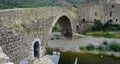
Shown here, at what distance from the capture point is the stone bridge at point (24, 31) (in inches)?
393

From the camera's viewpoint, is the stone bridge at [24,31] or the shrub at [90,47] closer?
the stone bridge at [24,31]

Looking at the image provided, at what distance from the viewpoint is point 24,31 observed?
463 inches

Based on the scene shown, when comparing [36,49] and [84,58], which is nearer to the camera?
[36,49]

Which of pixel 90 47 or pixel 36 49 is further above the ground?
pixel 36 49

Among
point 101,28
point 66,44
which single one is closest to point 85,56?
point 66,44

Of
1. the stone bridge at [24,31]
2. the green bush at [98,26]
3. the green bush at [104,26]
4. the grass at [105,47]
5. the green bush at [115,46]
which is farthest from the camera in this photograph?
the green bush at [98,26]

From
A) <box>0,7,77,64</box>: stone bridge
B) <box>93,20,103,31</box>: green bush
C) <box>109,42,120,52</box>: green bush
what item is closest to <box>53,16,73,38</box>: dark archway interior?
<box>93,20,103,31</box>: green bush

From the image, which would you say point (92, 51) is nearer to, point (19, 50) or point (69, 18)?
point (69, 18)

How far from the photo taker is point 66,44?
2522cm

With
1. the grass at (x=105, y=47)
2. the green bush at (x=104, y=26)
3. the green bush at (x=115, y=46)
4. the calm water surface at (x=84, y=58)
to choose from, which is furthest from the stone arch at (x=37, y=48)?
the green bush at (x=104, y=26)

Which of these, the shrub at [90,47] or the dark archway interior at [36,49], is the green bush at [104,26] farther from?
the dark archway interior at [36,49]

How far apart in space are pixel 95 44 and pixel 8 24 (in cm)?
1483

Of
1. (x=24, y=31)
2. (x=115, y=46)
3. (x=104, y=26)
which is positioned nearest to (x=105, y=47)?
(x=115, y=46)

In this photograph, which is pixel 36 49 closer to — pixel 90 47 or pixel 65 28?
pixel 90 47
